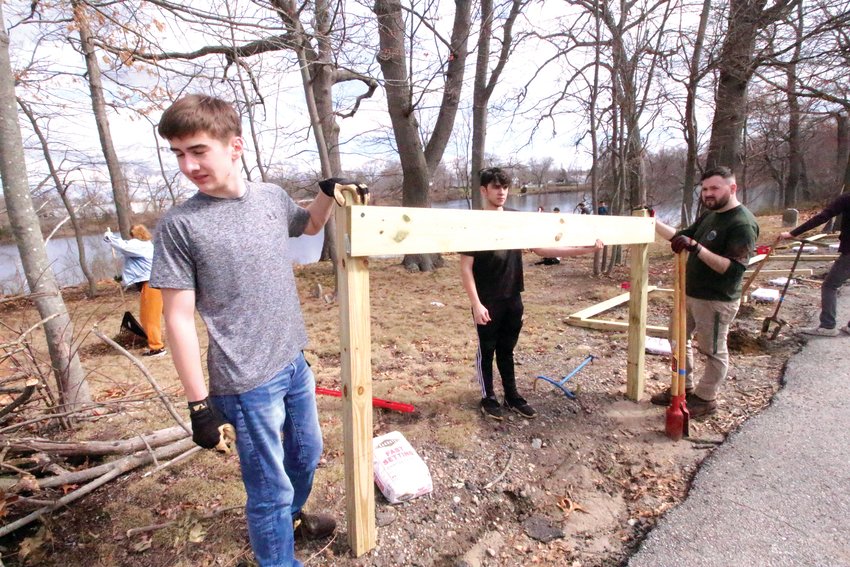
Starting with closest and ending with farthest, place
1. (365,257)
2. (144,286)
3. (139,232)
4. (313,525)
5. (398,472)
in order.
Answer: (365,257)
(313,525)
(398,472)
(144,286)
(139,232)

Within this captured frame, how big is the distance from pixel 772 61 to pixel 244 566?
41.5 feet

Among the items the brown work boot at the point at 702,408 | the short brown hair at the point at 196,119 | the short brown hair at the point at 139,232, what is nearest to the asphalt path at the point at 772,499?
the brown work boot at the point at 702,408

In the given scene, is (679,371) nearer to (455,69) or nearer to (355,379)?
(355,379)

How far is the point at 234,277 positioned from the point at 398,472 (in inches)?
61.8

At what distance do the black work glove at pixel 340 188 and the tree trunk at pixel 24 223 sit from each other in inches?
93.3

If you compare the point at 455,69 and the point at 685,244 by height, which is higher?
the point at 455,69

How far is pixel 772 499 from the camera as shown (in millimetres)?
2281

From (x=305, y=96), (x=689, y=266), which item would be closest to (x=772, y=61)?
(x=689, y=266)

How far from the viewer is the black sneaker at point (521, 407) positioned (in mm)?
3288

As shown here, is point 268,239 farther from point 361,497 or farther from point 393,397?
point 393,397

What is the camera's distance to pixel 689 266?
10.7ft

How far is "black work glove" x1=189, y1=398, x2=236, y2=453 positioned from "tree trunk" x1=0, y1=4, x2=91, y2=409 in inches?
81.2

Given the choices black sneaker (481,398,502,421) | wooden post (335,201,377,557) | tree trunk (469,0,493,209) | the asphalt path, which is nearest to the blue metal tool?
black sneaker (481,398,502,421)

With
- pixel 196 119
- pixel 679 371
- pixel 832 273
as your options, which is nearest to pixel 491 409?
pixel 679 371
